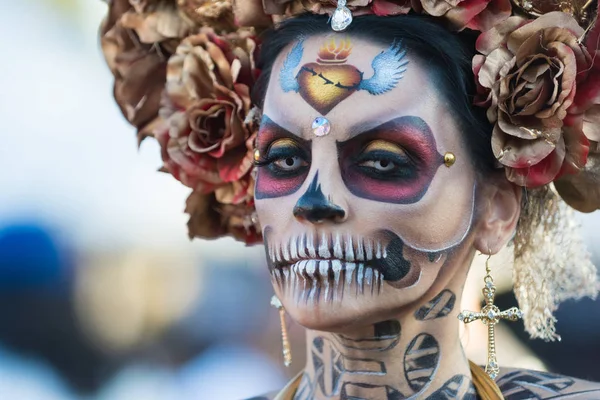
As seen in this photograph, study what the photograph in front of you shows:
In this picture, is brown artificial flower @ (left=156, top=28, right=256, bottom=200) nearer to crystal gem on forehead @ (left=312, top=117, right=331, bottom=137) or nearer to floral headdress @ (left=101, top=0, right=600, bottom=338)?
floral headdress @ (left=101, top=0, right=600, bottom=338)

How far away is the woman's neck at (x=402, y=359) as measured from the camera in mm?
2553

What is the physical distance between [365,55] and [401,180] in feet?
1.23

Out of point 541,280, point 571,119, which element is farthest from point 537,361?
point 571,119

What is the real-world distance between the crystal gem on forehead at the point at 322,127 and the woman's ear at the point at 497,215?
508 millimetres

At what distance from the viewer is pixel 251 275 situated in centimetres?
602

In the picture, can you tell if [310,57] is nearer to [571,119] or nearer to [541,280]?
[571,119]

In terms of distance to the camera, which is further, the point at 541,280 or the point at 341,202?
the point at 541,280

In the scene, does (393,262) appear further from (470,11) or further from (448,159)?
(470,11)

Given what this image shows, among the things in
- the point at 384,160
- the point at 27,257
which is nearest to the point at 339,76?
the point at 384,160

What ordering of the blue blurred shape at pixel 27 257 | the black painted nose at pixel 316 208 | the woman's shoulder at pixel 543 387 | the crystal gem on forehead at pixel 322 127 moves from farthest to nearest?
the blue blurred shape at pixel 27 257 < the woman's shoulder at pixel 543 387 < the crystal gem on forehead at pixel 322 127 < the black painted nose at pixel 316 208

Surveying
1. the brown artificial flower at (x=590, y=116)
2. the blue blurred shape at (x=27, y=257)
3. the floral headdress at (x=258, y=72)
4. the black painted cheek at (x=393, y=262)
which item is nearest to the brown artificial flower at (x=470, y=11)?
the floral headdress at (x=258, y=72)

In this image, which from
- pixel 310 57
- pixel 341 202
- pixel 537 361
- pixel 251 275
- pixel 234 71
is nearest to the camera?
pixel 341 202

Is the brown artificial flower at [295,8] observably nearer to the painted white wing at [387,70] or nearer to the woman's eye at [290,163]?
the painted white wing at [387,70]

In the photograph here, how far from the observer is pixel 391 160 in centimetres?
246
